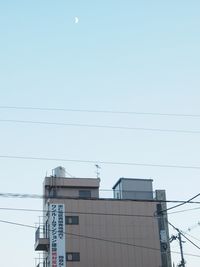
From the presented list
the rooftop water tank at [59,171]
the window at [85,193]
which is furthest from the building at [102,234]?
the rooftop water tank at [59,171]

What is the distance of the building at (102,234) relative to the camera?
4934 centimetres

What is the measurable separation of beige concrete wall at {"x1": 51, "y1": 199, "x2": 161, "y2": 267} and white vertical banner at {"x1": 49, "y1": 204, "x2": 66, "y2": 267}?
1.88ft

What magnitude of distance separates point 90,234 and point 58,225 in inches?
126

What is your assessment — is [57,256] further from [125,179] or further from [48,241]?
[125,179]

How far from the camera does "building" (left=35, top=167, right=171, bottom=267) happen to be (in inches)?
1943

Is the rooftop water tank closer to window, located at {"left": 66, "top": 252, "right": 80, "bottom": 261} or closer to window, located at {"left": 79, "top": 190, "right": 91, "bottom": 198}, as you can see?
window, located at {"left": 79, "top": 190, "right": 91, "bottom": 198}

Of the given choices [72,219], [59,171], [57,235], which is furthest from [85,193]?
[57,235]

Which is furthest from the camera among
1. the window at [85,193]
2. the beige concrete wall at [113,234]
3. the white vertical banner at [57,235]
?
the window at [85,193]

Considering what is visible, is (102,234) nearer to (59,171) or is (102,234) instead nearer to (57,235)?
(57,235)

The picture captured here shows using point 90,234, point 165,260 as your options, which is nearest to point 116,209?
point 90,234

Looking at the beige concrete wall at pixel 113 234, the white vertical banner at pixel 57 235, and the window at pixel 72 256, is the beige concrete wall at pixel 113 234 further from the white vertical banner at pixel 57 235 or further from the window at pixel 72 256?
the white vertical banner at pixel 57 235

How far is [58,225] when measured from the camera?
49.9 metres

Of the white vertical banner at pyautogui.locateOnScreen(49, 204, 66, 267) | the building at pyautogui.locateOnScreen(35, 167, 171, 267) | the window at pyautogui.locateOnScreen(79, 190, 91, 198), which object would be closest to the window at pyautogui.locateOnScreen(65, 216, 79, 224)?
the building at pyautogui.locateOnScreen(35, 167, 171, 267)

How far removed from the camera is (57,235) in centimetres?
4931
